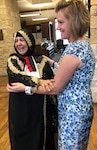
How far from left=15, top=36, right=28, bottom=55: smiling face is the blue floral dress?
464mm

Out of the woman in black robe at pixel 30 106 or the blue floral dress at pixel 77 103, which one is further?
the woman in black robe at pixel 30 106

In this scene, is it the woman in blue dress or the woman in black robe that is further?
the woman in black robe

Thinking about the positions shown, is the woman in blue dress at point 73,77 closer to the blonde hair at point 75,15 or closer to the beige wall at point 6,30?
the blonde hair at point 75,15

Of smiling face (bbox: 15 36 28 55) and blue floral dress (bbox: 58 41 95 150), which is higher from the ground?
smiling face (bbox: 15 36 28 55)

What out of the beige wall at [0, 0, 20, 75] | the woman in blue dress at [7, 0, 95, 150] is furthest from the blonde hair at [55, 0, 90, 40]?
the beige wall at [0, 0, 20, 75]

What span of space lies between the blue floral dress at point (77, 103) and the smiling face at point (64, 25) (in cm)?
6

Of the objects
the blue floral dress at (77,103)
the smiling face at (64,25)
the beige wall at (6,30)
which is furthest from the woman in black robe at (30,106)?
the beige wall at (6,30)

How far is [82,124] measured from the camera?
1311mm

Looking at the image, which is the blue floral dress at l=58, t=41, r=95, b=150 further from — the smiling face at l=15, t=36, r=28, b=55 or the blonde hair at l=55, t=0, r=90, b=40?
the smiling face at l=15, t=36, r=28, b=55

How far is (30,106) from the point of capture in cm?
161

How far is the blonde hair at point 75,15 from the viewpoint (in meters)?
1.18

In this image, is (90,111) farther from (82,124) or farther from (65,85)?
(65,85)

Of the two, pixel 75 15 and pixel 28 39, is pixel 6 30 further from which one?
pixel 75 15

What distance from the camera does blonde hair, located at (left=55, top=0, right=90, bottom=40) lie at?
3.87ft
